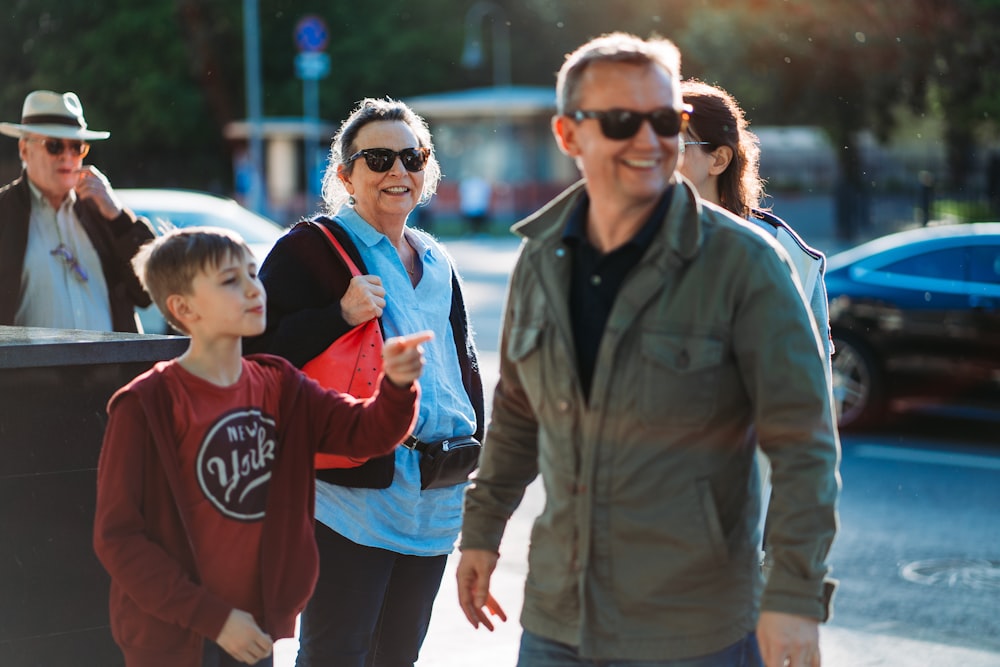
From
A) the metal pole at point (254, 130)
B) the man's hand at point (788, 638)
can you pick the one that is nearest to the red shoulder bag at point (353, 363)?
the man's hand at point (788, 638)

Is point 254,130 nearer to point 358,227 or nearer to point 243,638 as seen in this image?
point 358,227

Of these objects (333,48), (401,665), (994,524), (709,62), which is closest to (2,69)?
(333,48)

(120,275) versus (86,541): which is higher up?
(120,275)

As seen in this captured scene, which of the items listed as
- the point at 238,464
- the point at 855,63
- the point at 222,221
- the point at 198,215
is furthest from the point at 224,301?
the point at 855,63

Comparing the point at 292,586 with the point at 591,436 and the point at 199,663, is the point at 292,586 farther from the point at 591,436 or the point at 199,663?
the point at 591,436

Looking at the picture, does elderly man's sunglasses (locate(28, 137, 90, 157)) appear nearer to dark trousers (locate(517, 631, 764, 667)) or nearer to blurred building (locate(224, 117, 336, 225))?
dark trousers (locate(517, 631, 764, 667))

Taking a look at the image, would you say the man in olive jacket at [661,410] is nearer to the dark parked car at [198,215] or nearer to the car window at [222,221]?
the dark parked car at [198,215]

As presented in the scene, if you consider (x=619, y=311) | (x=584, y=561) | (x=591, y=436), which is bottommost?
(x=584, y=561)

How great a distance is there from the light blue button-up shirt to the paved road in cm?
180

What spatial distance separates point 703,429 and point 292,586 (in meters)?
0.99

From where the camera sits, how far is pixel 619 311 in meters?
2.59

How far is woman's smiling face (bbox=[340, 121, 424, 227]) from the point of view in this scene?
12.8 feet

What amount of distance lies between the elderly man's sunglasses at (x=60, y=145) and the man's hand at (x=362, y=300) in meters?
2.14

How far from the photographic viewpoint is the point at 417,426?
3.79 metres
